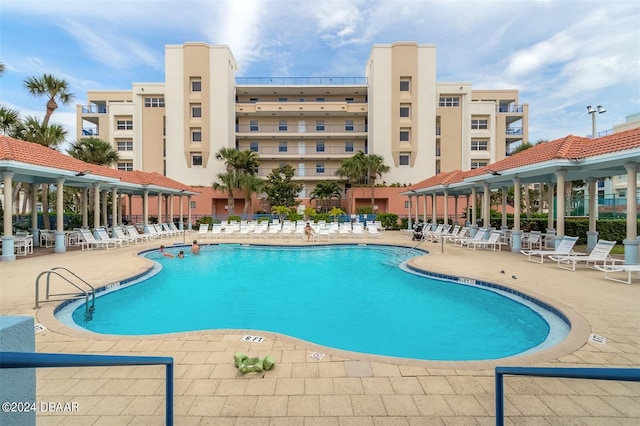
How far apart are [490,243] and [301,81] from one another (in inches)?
1257

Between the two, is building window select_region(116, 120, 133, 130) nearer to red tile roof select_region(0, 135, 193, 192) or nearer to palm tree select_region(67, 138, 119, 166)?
palm tree select_region(67, 138, 119, 166)

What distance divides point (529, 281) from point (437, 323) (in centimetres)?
320

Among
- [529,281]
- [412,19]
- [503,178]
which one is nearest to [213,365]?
[529,281]

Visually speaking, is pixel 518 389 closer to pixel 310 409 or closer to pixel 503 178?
pixel 310 409

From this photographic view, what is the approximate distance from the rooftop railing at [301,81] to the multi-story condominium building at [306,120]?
0.39 ft

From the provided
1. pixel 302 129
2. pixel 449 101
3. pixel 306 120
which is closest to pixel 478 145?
pixel 449 101

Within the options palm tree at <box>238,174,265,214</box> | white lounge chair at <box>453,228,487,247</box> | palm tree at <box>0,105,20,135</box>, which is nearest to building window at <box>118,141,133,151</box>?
palm tree at <box>238,174,265,214</box>

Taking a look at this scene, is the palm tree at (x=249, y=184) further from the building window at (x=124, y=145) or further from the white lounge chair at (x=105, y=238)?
the building window at (x=124, y=145)

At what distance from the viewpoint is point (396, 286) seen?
29.5 ft

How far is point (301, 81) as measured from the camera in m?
39.3

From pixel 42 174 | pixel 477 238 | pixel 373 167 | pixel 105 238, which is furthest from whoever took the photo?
pixel 373 167

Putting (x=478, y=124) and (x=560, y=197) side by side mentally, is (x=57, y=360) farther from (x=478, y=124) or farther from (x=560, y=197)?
(x=478, y=124)

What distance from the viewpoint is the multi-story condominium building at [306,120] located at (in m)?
36.2

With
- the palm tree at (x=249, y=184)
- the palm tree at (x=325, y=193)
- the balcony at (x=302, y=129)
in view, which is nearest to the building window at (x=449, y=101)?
the balcony at (x=302, y=129)
